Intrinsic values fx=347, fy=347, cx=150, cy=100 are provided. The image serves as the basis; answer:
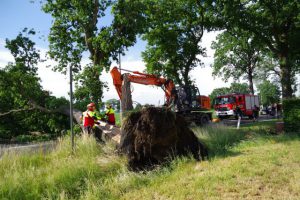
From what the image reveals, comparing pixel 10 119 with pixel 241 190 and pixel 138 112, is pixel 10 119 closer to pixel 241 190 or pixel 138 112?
pixel 138 112

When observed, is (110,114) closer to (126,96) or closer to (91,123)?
(126,96)

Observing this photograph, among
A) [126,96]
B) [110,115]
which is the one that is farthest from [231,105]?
[126,96]

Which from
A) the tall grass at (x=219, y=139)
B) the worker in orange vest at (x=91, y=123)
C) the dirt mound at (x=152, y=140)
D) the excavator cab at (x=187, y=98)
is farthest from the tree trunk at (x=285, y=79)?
the dirt mound at (x=152, y=140)

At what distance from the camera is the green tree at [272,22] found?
24734mm

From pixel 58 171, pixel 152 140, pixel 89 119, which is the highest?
pixel 89 119

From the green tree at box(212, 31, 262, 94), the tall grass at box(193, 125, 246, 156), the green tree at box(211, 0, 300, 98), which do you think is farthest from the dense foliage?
the green tree at box(212, 31, 262, 94)

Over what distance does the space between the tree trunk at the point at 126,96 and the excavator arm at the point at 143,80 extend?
15.1 inches

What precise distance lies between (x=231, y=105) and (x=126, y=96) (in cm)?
2135

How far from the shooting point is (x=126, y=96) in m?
13.7

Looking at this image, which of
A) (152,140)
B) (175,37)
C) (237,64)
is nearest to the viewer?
(152,140)

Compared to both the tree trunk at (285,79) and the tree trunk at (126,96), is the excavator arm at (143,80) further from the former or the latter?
the tree trunk at (285,79)

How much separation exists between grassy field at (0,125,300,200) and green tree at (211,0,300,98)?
1612 cm

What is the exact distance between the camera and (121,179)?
825 centimetres

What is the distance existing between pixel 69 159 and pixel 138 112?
2327mm
